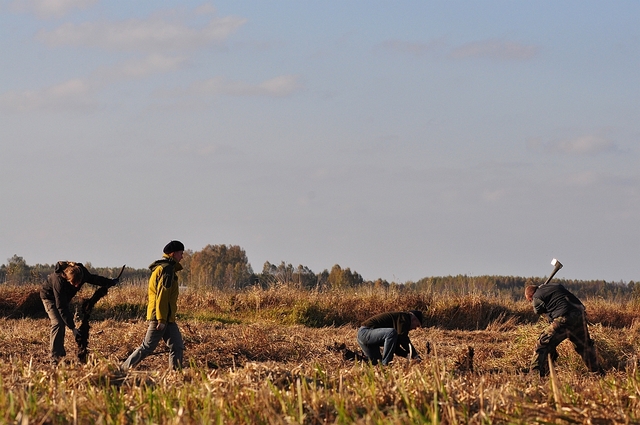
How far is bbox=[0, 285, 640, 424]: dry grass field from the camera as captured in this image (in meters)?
6.54

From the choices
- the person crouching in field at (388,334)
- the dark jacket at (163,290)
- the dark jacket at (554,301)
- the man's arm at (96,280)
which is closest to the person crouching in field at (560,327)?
the dark jacket at (554,301)

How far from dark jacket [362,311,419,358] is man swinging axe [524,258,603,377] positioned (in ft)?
5.90

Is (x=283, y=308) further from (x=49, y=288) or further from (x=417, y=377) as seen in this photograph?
(x=417, y=377)

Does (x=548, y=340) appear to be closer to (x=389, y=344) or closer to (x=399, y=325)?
(x=399, y=325)

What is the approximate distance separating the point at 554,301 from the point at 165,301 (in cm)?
547

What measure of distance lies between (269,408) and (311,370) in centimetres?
324

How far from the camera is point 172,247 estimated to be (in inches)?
455

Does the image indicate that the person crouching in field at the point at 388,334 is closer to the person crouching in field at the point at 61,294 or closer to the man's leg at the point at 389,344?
the man's leg at the point at 389,344

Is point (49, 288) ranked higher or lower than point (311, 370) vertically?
higher

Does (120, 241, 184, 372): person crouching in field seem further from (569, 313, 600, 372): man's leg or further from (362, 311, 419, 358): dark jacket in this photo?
(569, 313, 600, 372): man's leg

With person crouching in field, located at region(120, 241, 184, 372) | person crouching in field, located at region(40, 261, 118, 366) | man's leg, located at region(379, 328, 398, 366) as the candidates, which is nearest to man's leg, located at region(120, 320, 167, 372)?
person crouching in field, located at region(120, 241, 184, 372)

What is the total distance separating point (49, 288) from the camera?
1232 cm

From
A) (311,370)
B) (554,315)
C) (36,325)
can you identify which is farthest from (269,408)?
(36,325)

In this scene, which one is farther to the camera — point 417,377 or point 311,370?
point 311,370
